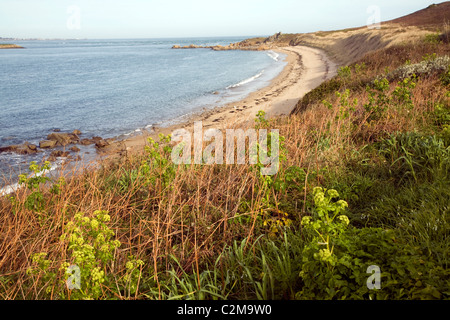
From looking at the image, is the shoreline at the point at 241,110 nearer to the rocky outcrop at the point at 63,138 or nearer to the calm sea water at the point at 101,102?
the calm sea water at the point at 101,102

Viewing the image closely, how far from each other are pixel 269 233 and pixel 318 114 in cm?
509

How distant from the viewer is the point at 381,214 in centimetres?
333

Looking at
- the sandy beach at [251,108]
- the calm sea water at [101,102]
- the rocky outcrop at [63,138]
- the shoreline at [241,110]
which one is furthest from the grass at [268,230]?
the rocky outcrop at [63,138]

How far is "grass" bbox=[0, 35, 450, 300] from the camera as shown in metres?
2.25

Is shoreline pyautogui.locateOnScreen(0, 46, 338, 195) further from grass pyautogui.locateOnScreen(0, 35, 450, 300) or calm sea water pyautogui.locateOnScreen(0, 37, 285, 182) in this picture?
grass pyautogui.locateOnScreen(0, 35, 450, 300)

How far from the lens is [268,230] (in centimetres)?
338

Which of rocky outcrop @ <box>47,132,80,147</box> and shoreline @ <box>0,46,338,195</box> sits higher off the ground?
shoreline @ <box>0,46,338,195</box>

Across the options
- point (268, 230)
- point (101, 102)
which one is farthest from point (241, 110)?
point (268, 230)

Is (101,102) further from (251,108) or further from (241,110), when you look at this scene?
(251,108)

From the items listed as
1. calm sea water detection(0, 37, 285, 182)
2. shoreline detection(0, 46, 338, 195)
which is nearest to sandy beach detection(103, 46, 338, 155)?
shoreline detection(0, 46, 338, 195)

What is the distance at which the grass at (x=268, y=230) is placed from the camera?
225 centimetres

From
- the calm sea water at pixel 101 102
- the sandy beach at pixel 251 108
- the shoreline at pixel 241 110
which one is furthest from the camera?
the calm sea water at pixel 101 102
